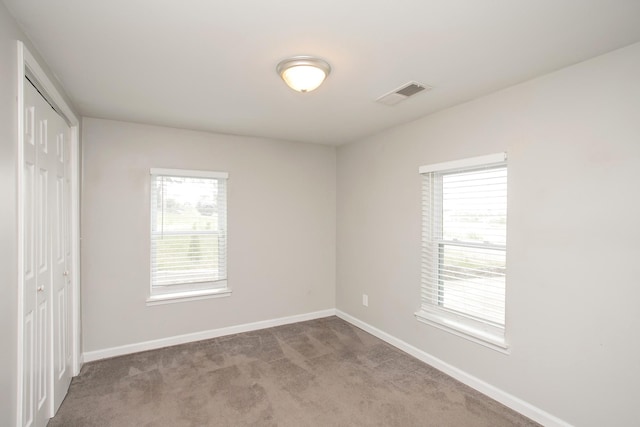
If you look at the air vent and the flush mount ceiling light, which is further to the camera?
the air vent

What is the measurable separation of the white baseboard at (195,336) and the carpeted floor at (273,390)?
0.10 m

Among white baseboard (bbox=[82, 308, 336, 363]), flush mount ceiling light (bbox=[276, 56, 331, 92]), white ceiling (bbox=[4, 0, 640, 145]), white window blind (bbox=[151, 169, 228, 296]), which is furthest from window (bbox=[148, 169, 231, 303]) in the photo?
flush mount ceiling light (bbox=[276, 56, 331, 92])

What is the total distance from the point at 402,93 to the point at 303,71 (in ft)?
3.11

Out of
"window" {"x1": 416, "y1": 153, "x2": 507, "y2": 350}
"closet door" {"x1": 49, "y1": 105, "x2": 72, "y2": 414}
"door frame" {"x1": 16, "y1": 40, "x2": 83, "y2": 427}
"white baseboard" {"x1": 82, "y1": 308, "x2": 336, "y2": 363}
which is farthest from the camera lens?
"white baseboard" {"x1": 82, "y1": 308, "x2": 336, "y2": 363}

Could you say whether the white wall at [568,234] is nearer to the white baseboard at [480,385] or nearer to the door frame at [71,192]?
the white baseboard at [480,385]

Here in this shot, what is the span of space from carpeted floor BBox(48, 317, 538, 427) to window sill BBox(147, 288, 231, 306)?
1.67ft

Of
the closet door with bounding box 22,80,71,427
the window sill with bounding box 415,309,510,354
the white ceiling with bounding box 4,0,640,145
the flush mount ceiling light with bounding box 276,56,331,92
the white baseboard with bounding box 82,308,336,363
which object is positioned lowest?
the white baseboard with bounding box 82,308,336,363

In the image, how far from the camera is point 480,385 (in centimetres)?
264

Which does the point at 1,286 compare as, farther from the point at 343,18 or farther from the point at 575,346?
the point at 575,346

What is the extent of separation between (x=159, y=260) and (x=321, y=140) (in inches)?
96.4

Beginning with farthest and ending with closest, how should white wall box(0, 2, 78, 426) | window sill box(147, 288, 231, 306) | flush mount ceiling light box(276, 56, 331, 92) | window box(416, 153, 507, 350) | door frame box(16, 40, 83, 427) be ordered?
window sill box(147, 288, 231, 306) → window box(416, 153, 507, 350) → flush mount ceiling light box(276, 56, 331, 92) → door frame box(16, 40, 83, 427) → white wall box(0, 2, 78, 426)

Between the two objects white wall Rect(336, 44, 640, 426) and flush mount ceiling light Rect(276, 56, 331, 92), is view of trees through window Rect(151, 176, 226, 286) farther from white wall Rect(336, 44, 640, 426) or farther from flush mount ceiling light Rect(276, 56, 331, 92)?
white wall Rect(336, 44, 640, 426)

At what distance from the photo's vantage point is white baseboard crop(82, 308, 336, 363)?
3279 millimetres

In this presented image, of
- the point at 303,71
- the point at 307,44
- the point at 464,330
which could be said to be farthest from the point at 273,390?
the point at 307,44
